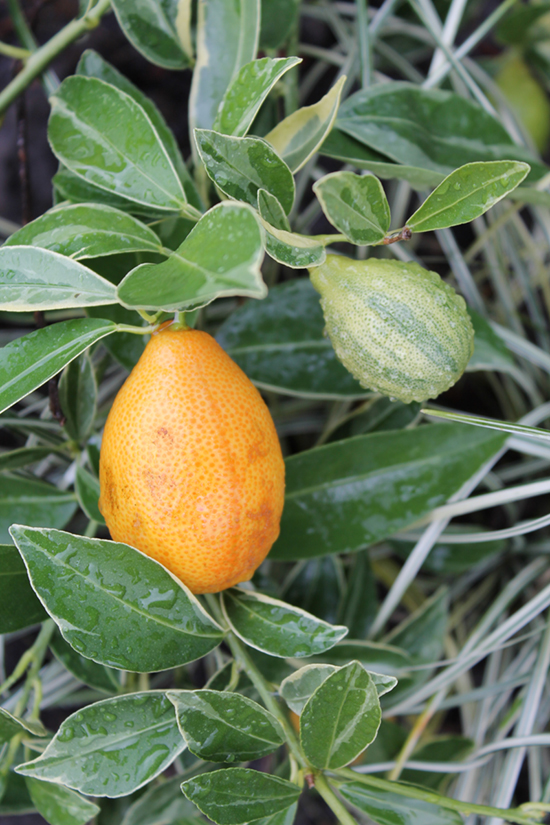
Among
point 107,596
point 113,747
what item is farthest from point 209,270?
point 113,747

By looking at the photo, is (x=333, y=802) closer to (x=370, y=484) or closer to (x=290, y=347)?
(x=370, y=484)

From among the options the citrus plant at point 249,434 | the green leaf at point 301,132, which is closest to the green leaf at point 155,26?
the citrus plant at point 249,434

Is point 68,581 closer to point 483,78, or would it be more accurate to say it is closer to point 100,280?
point 100,280

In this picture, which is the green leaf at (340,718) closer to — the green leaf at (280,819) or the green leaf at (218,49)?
the green leaf at (280,819)

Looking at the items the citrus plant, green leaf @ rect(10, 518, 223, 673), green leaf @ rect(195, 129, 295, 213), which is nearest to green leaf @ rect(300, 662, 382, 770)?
the citrus plant

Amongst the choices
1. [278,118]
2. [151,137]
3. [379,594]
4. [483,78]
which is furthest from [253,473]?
[483,78]

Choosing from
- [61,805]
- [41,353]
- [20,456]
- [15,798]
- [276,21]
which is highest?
[276,21]

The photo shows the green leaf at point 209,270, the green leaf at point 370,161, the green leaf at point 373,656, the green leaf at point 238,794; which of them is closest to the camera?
the green leaf at point 209,270
